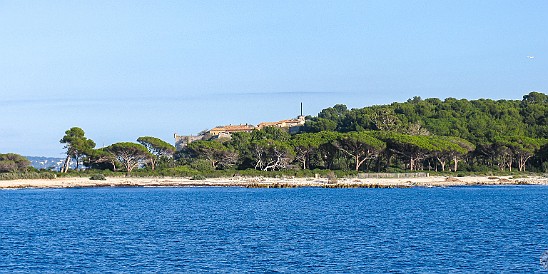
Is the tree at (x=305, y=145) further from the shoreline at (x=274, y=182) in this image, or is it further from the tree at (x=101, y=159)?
the tree at (x=101, y=159)

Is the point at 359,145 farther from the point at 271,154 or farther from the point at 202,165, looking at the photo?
the point at 202,165

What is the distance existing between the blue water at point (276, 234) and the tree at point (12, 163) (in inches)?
1223

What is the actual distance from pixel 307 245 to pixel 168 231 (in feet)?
27.4

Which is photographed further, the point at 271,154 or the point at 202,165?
the point at 202,165

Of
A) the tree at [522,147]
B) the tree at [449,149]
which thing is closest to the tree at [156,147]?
the tree at [449,149]

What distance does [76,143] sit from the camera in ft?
297

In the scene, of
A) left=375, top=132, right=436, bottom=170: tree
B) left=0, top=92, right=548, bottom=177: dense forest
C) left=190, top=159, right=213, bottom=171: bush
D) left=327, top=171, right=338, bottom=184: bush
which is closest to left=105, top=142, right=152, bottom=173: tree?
left=0, top=92, right=548, bottom=177: dense forest

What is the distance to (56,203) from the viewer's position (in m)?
59.7

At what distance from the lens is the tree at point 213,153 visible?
94062 mm

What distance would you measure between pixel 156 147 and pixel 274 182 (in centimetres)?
2120

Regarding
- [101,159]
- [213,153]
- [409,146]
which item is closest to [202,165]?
[213,153]

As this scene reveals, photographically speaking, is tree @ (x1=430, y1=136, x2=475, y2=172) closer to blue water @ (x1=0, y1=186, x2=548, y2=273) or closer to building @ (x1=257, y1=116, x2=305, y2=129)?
blue water @ (x1=0, y1=186, x2=548, y2=273)

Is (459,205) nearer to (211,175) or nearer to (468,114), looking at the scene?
(211,175)

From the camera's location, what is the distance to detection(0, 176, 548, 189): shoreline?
76.9 metres
